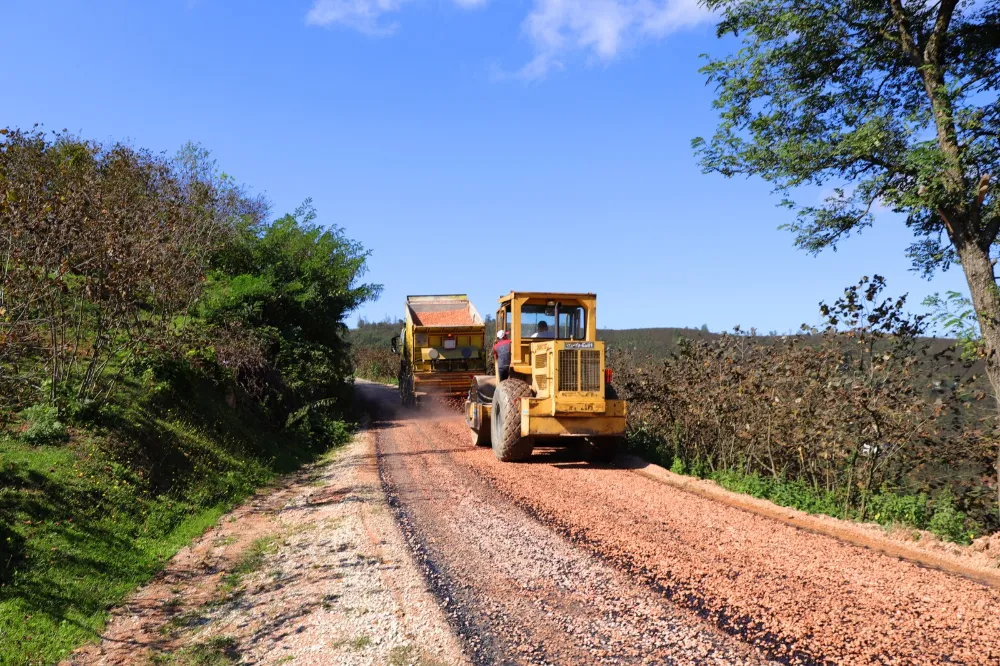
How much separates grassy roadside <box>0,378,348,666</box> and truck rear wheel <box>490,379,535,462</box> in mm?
3689

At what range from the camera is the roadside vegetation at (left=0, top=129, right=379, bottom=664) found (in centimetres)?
551

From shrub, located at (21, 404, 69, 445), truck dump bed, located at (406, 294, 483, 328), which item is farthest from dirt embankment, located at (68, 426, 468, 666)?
truck dump bed, located at (406, 294, 483, 328)

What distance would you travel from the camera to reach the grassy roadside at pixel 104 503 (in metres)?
4.88

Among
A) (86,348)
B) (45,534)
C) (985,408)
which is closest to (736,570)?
(985,408)

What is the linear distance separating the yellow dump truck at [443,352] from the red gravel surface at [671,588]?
12110 millimetres

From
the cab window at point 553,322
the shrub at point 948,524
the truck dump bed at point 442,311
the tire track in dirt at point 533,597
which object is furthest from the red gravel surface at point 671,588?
the truck dump bed at point 442,311

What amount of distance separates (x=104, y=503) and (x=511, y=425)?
5.64 meters

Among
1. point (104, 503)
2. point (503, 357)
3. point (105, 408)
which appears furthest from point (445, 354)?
point (104, 503)

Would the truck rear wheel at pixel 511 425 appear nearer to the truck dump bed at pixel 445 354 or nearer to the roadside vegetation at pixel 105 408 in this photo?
the roadside vegetation at pixel 105 408

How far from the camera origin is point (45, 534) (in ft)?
19.1

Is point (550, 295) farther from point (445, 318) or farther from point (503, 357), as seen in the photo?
point (445, 318)

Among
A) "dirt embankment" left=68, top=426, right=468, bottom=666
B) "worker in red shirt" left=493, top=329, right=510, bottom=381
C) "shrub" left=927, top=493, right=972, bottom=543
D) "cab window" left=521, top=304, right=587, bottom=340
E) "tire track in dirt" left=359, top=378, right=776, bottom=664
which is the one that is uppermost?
"cab window" left=521, top=304, right=587, bottom=340

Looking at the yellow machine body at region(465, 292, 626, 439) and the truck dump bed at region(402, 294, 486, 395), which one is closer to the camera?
the yellow machine body at region(465, 292, 626, 439)

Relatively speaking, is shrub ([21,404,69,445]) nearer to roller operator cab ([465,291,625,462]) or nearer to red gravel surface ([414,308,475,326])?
roller operator cab ([465,291,625,462])
